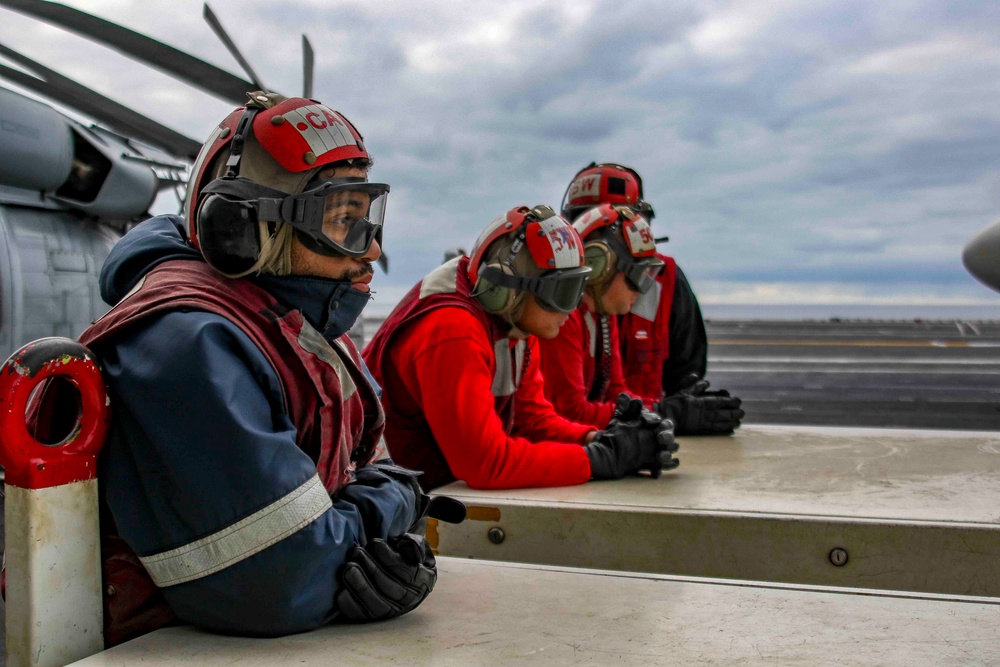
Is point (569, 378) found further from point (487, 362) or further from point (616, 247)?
point (487, 362)

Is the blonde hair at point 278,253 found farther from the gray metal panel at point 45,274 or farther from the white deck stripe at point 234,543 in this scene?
the gray metal panel at point 45,274

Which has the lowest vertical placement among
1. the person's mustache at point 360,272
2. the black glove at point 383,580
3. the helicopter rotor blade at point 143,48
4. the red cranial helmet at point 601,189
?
the black glove at point 383,580

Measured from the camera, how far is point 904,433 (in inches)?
166

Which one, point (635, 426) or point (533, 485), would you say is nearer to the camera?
point (533, 485)

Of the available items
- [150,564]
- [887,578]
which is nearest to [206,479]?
[150,564]

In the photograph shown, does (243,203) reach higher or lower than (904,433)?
higher

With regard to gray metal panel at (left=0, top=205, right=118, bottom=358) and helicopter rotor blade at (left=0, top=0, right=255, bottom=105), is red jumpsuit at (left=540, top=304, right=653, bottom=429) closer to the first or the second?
gray metal panel at (left=0, top=205, right=118, bottom=358)

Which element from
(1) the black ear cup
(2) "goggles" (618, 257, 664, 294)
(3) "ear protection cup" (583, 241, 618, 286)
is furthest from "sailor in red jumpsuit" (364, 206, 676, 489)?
(1) the black ear cup

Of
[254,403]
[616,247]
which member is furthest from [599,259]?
[254,403]

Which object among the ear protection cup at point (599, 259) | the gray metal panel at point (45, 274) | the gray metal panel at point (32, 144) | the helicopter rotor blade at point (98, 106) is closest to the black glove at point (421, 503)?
the ear protection cup at point (599, 259)

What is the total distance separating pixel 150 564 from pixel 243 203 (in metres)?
0.68

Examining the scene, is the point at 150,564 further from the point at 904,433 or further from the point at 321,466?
the point at 904,433

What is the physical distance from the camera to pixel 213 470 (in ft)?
4.99

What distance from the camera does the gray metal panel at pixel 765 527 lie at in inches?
97.7
